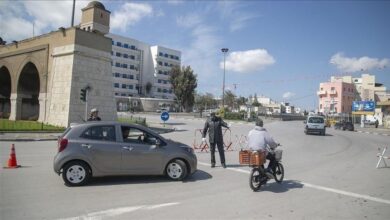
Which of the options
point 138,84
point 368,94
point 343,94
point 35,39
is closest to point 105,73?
point 35,39

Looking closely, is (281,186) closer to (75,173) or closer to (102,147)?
(102,147)

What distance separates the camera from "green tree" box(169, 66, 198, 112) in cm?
8231

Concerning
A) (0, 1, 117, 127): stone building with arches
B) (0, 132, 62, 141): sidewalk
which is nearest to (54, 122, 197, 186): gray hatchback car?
(0, 132, 62, 141): sidewalk

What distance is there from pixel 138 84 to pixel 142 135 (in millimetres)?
96300

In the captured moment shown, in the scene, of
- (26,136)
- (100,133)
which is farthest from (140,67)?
(100,133)

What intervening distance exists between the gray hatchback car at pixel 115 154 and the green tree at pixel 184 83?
240ft

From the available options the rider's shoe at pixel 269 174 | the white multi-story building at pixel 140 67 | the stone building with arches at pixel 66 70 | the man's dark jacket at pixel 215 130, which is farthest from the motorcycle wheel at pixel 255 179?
the white multi-story building at pixel 140 67

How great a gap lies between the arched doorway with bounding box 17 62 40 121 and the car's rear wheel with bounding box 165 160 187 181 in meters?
28.9

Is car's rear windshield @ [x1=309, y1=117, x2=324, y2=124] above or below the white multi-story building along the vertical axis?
below

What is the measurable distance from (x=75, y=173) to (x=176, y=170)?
2.53m

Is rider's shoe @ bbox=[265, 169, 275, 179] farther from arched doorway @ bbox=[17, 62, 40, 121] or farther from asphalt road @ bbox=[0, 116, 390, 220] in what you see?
arched doorway @ bbox=[17, 62, 40, 121]

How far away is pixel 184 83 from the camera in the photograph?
8206cm

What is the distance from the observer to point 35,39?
31688 millimetres

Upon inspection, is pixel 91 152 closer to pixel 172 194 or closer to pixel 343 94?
pixel 172 194
